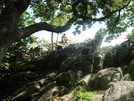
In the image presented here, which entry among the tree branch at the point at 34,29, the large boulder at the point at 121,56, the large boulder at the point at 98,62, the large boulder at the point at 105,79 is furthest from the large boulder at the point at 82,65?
the tree branch at the point at 34,29

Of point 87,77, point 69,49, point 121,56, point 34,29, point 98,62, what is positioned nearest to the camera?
point 34,29

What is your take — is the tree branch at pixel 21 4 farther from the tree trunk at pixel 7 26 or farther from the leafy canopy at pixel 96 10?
the leafy canopy at pixel 96 10

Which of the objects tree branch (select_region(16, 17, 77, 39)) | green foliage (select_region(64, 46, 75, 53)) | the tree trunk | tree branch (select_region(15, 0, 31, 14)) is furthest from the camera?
green foliage (select_region(64, 46, 75, 53))

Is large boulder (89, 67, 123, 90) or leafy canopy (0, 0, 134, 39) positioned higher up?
leafy canopy (0, 0, 134, 39)

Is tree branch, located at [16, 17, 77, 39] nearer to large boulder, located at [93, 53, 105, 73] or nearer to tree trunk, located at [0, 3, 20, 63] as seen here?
tree trunk, located at [0, 3, 20, 63]

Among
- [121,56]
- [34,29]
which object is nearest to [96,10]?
[121,56]

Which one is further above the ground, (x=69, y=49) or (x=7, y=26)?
(x=7, y=26)

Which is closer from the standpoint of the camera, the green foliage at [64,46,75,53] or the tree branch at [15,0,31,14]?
the tree branch at [15,0,31,14]

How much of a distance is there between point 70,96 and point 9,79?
7.50 meters

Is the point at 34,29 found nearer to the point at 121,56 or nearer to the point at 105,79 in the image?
the point at 105,79

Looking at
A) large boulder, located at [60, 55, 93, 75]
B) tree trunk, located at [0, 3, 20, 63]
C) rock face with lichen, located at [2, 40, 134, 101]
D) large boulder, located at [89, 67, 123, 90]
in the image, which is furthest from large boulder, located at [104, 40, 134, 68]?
tree trunk, located at [0, 3, 20, 63]

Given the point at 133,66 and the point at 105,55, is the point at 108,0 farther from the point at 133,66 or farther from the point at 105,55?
the point at 133,66

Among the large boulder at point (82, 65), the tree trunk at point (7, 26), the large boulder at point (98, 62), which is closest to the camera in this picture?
the tree trunk at point (7, 26)

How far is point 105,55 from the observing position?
48.5ft
